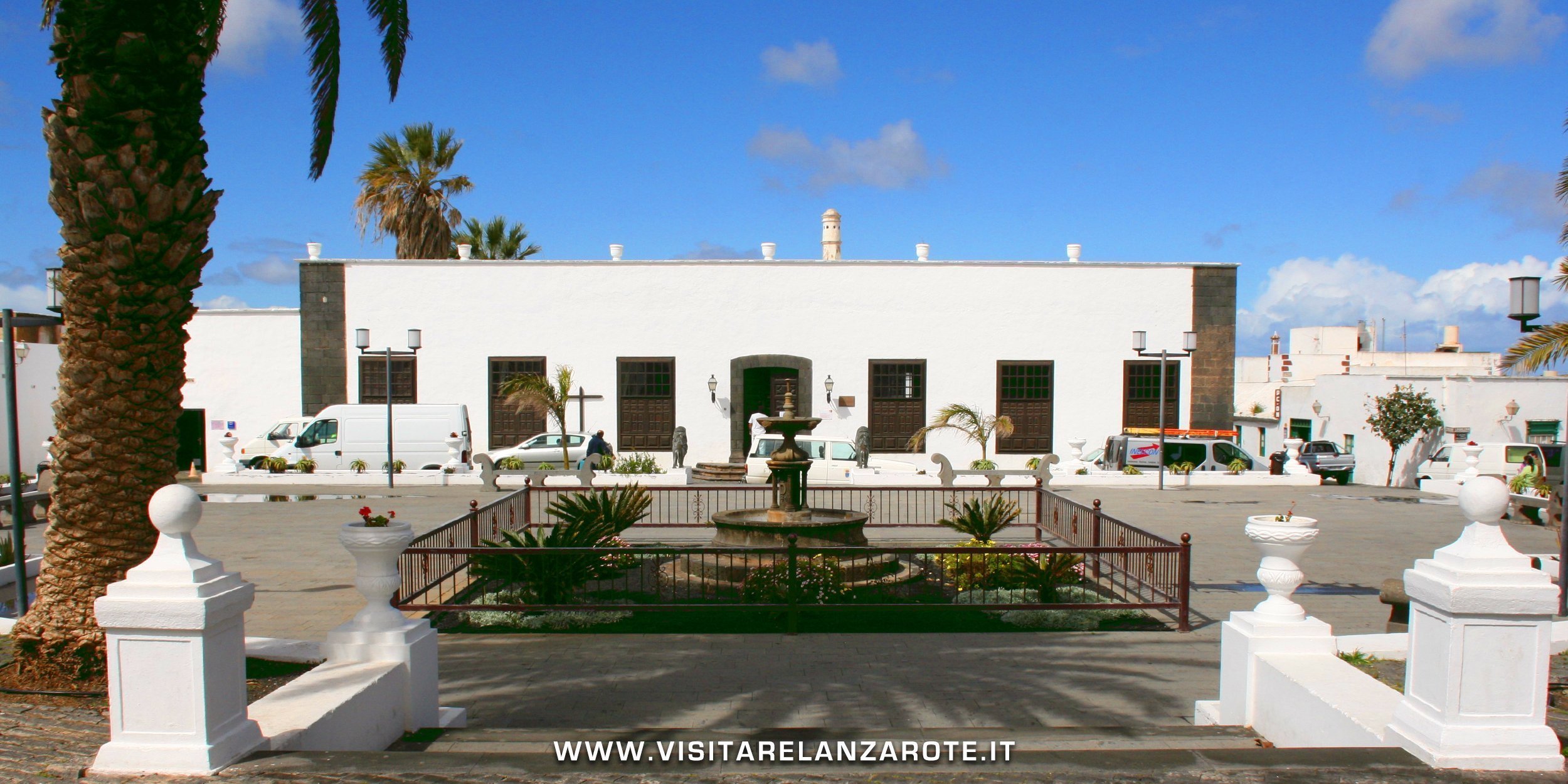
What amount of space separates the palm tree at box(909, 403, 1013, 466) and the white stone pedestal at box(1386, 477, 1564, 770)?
20.0 meters

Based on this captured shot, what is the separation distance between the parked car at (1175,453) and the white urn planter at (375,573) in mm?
20688

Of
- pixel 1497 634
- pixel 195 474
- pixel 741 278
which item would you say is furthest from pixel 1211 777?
pixel 195 474

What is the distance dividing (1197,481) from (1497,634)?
1982 cm

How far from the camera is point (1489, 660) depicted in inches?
145

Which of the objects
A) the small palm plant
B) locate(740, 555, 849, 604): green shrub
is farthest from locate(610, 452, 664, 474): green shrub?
locate(740, 555, 849, 604): green shrub

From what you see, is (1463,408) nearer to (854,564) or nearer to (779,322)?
(779,322)

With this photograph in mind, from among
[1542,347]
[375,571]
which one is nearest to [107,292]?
[375,571]

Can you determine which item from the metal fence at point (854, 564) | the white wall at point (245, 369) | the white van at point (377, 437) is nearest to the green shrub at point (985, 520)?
the metal fence at point (854, 564)

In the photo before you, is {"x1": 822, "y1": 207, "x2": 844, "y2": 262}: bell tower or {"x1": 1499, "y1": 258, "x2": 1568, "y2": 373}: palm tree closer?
{"x1": 1499, "y1": 258, "x2": 1568, "y2": 373}: palm tree

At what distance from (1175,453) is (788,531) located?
16677mm

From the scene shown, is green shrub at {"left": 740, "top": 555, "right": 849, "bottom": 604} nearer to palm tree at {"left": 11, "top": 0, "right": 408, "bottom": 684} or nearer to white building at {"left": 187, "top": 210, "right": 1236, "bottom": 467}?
palm tree at {"left": 11, "top": 0, "right": 408, "bottom": 684}

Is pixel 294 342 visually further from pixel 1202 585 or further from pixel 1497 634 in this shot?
pixel 1497 634

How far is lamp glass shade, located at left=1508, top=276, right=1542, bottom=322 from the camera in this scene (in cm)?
1018

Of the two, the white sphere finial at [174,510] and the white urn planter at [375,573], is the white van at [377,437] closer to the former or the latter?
the white urn planter at [375,573]
